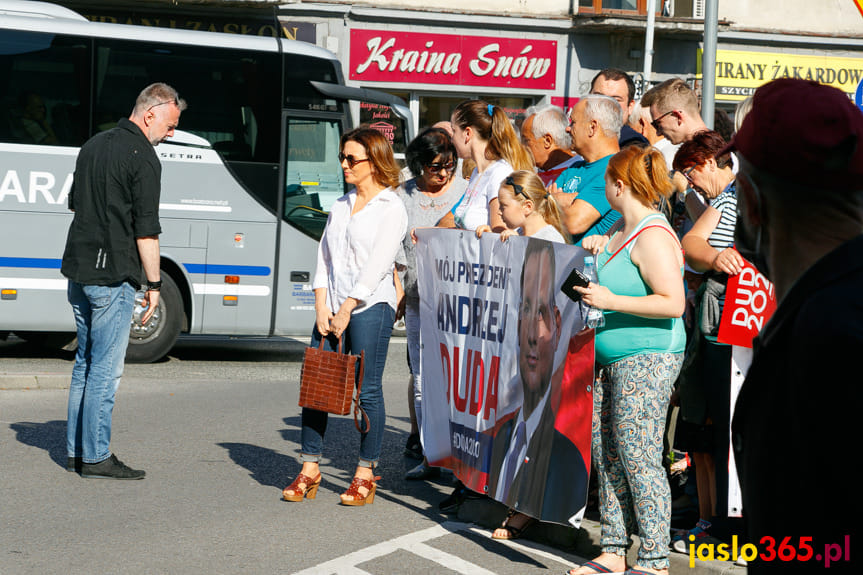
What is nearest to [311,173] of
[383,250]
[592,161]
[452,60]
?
[383,250]

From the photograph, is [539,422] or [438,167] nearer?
[539,422]

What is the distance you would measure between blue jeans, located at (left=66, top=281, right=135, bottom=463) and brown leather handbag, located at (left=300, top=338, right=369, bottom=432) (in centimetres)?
129

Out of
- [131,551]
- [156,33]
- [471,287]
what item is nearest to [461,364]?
[471,287]

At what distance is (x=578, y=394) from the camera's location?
462cm

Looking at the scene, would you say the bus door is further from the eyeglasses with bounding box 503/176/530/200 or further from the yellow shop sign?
the yellow shop sign

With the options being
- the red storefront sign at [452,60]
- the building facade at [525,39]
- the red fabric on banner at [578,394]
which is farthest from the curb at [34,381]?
the red storefront sign at [452,60]

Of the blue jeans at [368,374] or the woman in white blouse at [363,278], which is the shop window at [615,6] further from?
the blue jeans at [368,374]

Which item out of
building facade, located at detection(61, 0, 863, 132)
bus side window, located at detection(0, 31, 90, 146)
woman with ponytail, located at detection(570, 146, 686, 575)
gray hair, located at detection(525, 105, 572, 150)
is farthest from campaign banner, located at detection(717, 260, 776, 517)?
building facade, located at detection(61, 0, 863, 132)

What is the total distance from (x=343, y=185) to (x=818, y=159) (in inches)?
445

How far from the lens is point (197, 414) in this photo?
8875 millimetres

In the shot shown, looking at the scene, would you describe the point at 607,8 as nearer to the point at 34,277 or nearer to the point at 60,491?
the point at 34,277

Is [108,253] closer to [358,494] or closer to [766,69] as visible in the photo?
[358,494]

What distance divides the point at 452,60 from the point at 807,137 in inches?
829

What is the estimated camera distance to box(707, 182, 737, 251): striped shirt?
4.84 meters
